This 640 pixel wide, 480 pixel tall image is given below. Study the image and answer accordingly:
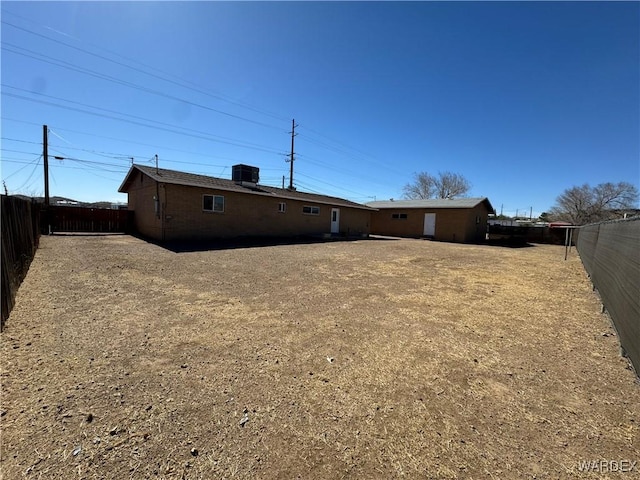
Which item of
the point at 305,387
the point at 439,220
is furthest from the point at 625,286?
the point at 439,220

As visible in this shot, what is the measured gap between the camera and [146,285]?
18.2 ft

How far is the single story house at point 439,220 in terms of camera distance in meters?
20.9

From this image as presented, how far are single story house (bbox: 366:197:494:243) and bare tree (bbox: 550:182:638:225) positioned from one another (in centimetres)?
2494

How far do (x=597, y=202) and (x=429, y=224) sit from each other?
111 ft

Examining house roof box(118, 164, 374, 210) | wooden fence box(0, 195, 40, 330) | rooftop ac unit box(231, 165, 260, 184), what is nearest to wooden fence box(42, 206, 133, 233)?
house roof box(118, 164, 374, 210)

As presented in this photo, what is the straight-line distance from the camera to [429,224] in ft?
73.5

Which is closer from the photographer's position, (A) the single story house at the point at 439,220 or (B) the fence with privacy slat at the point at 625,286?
(B) the fence with privacy slat at the point at 625,286

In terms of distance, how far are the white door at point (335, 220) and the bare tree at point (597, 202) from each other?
35.9 m

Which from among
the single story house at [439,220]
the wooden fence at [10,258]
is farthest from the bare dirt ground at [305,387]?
the single story house at [439,220]

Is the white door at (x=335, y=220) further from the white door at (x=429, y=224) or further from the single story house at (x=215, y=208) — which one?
the white door at (x=429, y=224)

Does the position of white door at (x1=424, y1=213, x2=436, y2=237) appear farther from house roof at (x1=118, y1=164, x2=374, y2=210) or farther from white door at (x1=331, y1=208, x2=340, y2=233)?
house roof at (x1=118, y1=164, x2=374, y2=210)

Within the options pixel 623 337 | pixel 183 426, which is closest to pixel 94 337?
pixel 183 426

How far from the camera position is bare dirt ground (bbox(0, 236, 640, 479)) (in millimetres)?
1805

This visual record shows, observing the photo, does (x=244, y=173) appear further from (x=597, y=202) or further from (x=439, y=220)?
(x=597, y=202)
